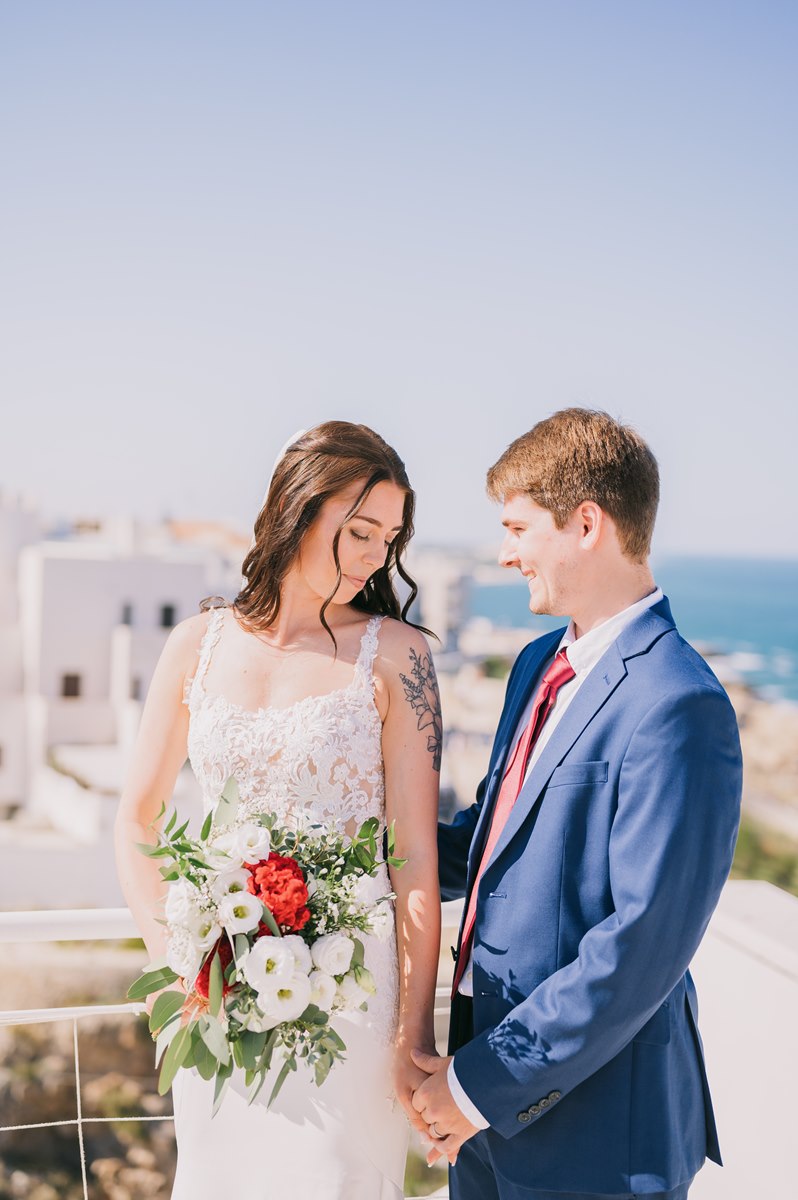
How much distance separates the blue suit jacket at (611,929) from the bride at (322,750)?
28 cm

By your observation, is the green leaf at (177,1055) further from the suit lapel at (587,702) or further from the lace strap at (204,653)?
the lace strap at (204,653)

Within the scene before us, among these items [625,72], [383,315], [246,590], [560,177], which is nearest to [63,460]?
[383,315]

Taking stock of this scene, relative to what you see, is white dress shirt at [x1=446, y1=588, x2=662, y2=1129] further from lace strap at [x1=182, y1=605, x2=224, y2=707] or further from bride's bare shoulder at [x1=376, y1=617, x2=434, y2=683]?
lace strap at [x1=182, y1=605, x2=224, y2=707]

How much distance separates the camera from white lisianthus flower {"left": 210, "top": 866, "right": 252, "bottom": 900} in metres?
2.03

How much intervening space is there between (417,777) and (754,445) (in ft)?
305

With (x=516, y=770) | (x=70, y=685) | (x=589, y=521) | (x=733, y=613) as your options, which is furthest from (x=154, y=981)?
(x=733, y=613)

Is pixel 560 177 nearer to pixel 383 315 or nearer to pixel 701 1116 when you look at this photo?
pixel 383 315

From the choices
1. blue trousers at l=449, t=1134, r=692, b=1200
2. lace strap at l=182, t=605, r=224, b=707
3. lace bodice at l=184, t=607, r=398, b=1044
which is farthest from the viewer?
lace strap at l=182, t=605, r=224, b=707

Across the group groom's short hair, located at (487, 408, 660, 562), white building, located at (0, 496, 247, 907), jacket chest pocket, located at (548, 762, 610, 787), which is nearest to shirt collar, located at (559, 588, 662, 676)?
groom's short hair, located at (487, 408, 660, 562)

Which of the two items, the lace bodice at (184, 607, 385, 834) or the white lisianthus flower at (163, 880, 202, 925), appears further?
the lace bodice at (184, 607, 385, 834)

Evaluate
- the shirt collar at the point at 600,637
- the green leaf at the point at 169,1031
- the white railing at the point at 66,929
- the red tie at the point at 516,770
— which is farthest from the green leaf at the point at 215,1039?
the shirt collar at the point at 600,637

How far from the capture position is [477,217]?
72375mm

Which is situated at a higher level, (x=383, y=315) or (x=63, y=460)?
(x=383, y=315)

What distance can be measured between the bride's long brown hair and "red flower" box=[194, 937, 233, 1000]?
91 cm
